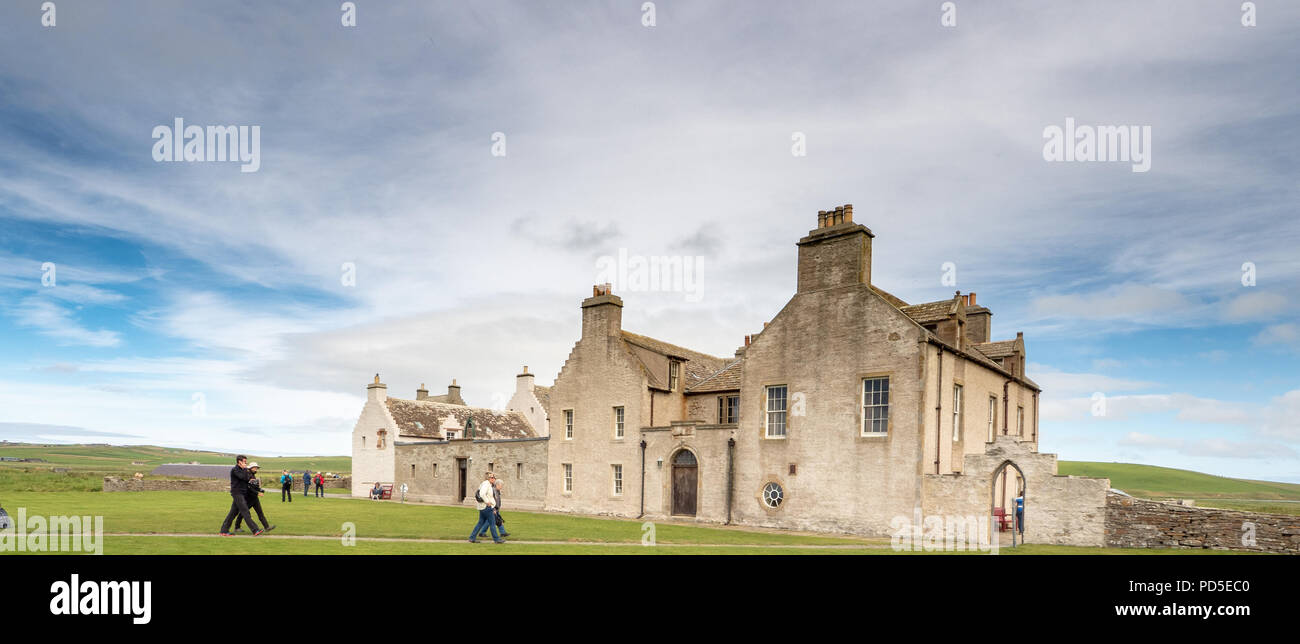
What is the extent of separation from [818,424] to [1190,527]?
38.1 feet

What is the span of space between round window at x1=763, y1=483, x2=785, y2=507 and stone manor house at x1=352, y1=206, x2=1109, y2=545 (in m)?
0.06

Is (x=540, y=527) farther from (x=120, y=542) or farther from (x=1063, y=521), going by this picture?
(x=1063, y=521)

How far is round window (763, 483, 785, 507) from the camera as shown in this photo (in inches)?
1139

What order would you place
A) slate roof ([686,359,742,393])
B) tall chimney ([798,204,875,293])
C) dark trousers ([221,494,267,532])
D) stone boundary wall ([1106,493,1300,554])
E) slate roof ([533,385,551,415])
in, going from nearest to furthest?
dark trousers ([221,494,267,532]) → stone boundary wall ([1106,493,1300,554]) → tall chimney ([798,204,875,293]) → slate roof ([686,359,742,393]) → slate roof ([533,385,551,415])

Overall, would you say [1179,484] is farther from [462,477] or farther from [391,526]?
[391,526]

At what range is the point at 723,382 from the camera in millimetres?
34688

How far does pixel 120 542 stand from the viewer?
16.1m

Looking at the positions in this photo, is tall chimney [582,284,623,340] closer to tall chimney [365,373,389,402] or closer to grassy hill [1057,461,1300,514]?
tall chimney [365,373,389,402]

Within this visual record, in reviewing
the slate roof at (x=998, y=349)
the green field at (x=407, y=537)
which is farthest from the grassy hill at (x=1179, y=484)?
the green field at (x=407, y=537)

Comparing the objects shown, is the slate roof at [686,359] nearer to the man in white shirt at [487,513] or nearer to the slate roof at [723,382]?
the slate roof at [723,382]

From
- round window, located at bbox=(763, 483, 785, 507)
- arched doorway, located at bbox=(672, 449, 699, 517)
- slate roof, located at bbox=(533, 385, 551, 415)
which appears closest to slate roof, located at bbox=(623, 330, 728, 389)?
arched doorway, located at bbox=(672, 449, 699, 517)

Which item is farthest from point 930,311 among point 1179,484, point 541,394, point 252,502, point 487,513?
point 1179,484

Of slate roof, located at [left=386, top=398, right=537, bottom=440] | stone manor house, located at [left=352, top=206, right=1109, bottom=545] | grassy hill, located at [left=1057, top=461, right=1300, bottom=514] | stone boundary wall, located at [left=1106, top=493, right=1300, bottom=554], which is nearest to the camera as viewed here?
stone boundary wall, located at [left=1106, top=493, right=1300, bottom=554]
